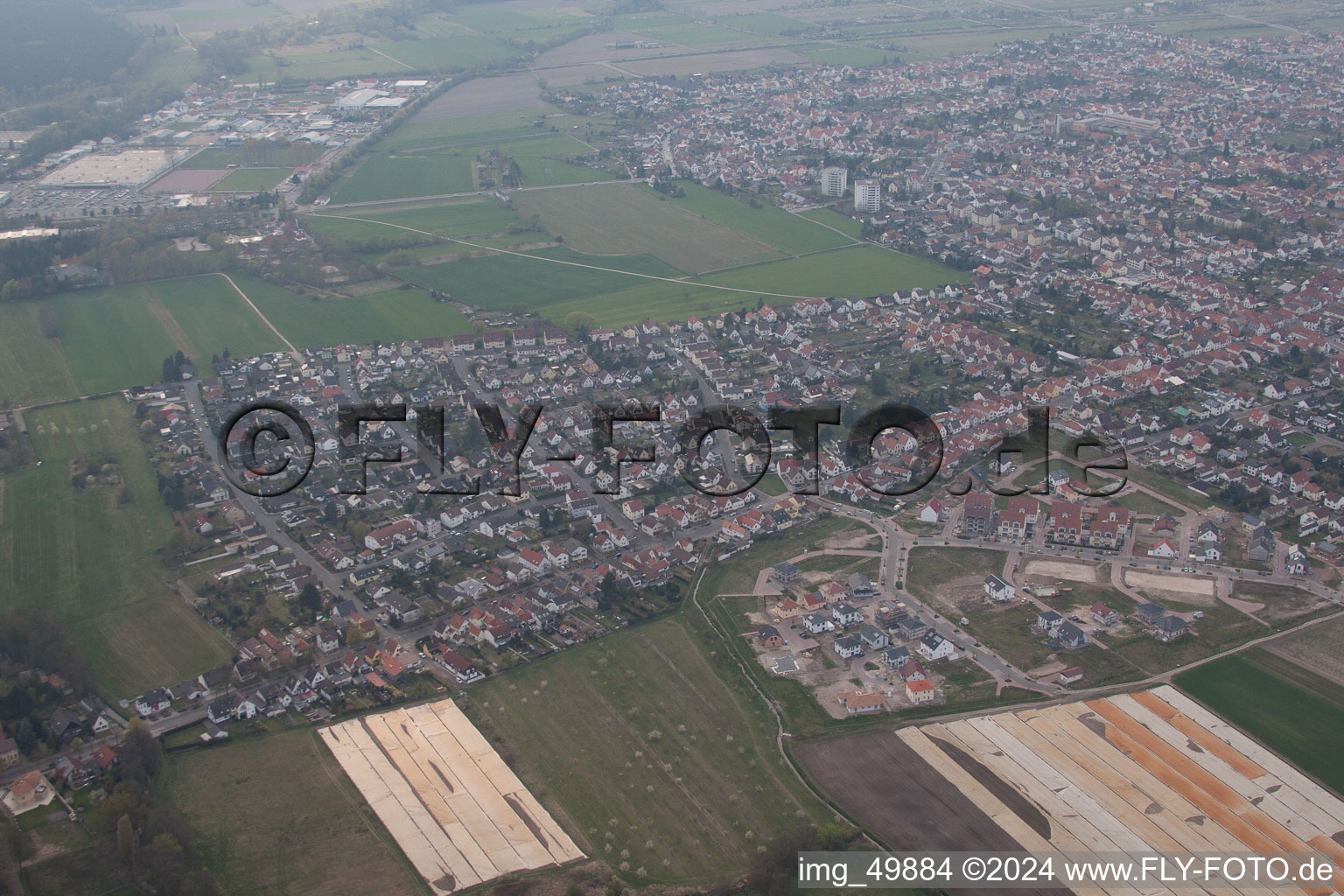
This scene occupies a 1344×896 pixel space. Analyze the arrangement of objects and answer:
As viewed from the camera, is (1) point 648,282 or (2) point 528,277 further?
(2) point 528,277

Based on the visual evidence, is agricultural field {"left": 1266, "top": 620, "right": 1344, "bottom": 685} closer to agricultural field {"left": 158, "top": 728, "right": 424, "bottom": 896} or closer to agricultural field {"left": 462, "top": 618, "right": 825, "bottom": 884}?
agricultural field {"left": 462, "top": 618, "right": 825, "bottom": 884}

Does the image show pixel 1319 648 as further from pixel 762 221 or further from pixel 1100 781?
pixel 762 221

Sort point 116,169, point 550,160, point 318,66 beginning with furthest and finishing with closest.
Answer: point 318,66 → point 550,160 → point 116,169

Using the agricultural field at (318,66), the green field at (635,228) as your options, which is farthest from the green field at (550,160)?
the agricultural field at (318,66)

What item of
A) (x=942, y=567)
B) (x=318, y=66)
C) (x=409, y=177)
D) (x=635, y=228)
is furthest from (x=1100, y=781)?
(x=318, y=66)

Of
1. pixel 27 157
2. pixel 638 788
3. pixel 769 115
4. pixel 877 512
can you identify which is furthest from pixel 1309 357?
pixel 27 157

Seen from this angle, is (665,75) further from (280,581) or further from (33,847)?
(33,847)
